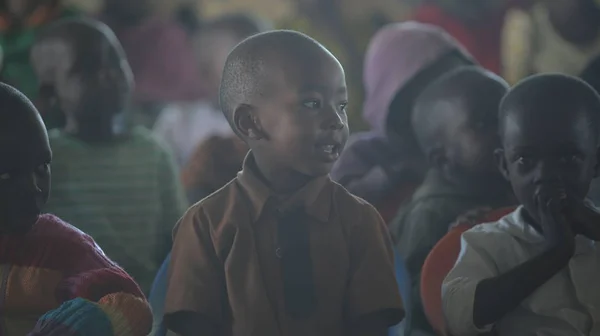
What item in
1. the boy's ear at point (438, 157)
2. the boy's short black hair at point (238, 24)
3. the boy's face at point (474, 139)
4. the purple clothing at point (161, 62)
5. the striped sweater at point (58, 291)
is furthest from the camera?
the purple clothing at point (161, 62)

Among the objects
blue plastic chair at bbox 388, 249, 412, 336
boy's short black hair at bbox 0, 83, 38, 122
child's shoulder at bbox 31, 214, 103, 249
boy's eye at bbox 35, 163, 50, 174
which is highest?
boy's short black hair at bbox 0, 83, 38, 122

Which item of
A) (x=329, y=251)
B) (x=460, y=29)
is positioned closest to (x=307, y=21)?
(x=460, y=29)

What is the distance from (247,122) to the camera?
4.53 feet

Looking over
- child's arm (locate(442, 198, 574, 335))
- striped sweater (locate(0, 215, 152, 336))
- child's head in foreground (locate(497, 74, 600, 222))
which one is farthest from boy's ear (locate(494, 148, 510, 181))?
striped sweater (locate(0, 215, 152, 336))

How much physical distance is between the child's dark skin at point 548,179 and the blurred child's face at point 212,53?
114 centimetres

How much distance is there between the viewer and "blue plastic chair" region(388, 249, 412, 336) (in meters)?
1.43

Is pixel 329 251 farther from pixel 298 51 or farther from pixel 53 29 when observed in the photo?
pixel 53 29

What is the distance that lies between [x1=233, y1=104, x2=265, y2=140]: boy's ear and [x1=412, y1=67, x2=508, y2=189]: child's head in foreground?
41 cm

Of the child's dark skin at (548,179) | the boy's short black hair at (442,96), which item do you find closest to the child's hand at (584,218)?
the child's dark skin at (548,179)

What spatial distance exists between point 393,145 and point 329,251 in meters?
0.55

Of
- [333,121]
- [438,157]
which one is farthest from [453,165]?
[333,121]

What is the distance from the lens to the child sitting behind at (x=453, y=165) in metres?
1.58

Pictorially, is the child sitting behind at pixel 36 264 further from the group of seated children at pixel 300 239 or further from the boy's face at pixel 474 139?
the boy's face at pixel 474 139

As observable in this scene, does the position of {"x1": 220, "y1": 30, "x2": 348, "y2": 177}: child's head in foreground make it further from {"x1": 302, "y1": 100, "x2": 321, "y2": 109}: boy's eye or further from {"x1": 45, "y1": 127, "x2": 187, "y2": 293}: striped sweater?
{"x1": 45, "y1": 127, "x2": 187, "y2": 293}: striped sweater
